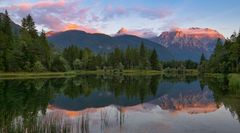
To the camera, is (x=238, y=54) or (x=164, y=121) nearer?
(x=164, y=121)

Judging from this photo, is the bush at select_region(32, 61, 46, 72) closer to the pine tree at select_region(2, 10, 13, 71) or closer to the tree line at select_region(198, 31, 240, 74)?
the pine tree at select_region(2, 10, 13, 71)

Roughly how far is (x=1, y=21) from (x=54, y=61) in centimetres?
2448

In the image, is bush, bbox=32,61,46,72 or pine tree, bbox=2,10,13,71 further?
bush, bbox=32,61,46,72

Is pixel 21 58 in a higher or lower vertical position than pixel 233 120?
higher

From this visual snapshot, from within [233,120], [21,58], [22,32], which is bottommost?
[233,120]

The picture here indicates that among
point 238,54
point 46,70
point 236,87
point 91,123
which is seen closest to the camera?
point 91,123

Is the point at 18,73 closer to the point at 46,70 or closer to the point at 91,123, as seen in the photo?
the point at 46,70

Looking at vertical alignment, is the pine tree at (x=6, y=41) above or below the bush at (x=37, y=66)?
above

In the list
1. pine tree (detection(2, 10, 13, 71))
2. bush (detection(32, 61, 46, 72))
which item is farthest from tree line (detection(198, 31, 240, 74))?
pine tree (detection(2, 10, 13, 71))

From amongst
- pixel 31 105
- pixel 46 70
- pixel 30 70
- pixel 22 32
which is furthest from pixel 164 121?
pixel 22 32

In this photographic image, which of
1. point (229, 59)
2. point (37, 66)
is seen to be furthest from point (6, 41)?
point (229, 59)

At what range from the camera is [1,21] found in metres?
122

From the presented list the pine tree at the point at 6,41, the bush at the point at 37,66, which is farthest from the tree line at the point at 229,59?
the pine tree at the point at 6,41

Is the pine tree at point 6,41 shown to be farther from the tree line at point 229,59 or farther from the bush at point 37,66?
the tree line at point 229,59
